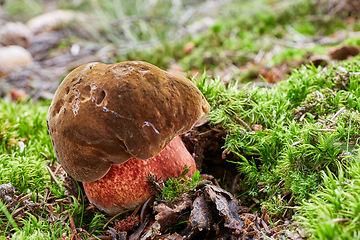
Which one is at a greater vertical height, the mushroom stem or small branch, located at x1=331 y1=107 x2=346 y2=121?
small branch, located at x1=331 y1=107 x2=346 y2=121

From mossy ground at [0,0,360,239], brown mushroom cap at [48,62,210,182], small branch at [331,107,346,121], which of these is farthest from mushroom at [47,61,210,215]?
small branch at [331,107,346,121]

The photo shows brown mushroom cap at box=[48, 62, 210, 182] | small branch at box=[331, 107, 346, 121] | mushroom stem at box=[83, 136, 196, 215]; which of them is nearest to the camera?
brown mushroom cap at box=[48, 62, 210, 182]

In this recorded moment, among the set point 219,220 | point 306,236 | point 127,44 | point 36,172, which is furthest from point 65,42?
point 306,236

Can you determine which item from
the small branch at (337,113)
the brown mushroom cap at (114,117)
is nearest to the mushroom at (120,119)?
the brown mushroom cap at (114,117)

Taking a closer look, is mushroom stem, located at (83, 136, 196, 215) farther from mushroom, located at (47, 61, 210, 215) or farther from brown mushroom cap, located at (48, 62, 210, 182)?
brown mushroom cap, located at (48, 62, 210, 182)

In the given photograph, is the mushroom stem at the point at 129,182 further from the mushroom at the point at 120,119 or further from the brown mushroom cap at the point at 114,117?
the brown mushroom cap at the point at 114,117

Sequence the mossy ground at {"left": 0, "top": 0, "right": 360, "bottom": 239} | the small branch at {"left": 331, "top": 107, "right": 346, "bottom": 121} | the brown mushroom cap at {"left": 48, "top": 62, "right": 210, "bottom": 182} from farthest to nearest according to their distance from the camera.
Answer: the small branch at {"left": 331, "top": 107, "right": 346, "bottom": 121}
the brown mushroom cap at {"left": 48, "top": 62, "right": 210, "bottom": 182}
the mossy ground at {"left": 0, "top": 0, "right": 360, "bottom": 239}

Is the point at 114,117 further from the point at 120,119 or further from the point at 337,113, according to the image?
the point at 337,113
